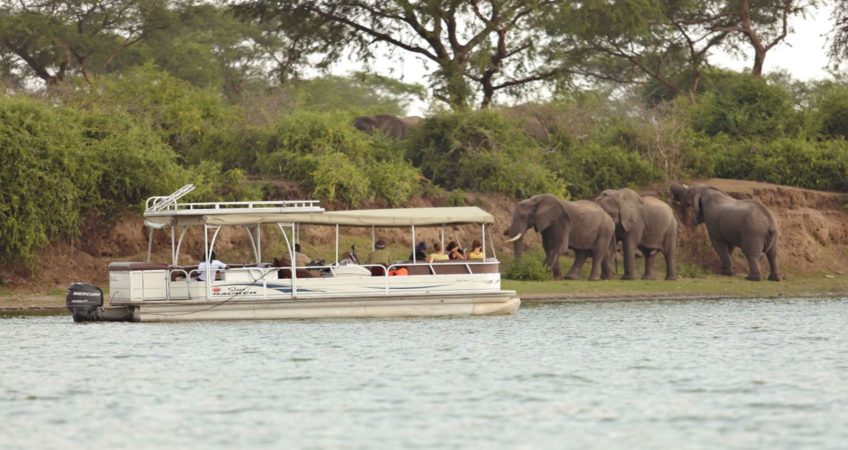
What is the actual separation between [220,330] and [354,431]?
11.9 metres

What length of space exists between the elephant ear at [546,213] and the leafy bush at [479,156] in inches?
177

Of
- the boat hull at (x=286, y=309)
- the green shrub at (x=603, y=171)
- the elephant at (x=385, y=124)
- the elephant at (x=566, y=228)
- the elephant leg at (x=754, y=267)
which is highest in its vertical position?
the elephant at (x=385, y=124)

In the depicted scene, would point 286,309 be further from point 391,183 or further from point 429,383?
point 391,183

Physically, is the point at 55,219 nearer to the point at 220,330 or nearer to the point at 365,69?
the point at 220,330

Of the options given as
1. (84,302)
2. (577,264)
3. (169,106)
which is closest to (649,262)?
(577,264)

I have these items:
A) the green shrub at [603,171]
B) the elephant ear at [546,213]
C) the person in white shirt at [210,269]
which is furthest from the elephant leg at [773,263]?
the person in white shirt at [210,269]

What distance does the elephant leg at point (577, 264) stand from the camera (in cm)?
4056

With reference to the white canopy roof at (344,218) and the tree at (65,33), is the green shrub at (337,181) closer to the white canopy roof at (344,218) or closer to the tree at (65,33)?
the white canopy roof at (344,218)

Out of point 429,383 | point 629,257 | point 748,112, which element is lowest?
point 429,383

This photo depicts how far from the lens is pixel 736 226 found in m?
42.4

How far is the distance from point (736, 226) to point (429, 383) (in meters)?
23.3

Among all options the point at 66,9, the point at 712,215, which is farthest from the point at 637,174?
the point at 66,9

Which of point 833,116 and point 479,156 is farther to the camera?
point 833,116

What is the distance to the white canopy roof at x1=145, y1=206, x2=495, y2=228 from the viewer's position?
2922 centimetres
